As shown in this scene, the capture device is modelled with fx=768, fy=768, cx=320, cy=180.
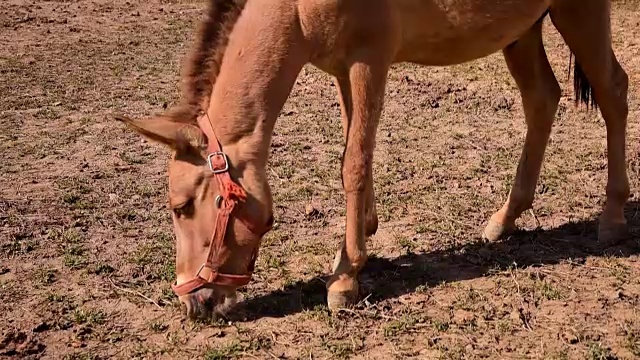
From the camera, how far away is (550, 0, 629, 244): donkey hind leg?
4.58 meters

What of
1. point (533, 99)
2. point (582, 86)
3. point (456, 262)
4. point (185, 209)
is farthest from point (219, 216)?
point (582, 86)

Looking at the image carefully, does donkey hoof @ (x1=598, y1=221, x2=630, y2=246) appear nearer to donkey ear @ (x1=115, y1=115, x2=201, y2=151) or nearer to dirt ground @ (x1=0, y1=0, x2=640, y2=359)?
dirt ground @ (x1=0, y1=0, x2=640, y2=359)

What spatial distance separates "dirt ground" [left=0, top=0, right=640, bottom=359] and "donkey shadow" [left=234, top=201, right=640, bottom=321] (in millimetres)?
16

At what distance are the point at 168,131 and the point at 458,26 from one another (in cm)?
182

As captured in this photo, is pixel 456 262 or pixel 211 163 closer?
pixel 211 163

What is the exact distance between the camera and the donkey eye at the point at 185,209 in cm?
365

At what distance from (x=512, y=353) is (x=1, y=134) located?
536cm

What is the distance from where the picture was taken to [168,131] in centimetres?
351

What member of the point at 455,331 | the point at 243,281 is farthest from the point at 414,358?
the point at 243,281

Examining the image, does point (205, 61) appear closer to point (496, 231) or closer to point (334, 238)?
point (334, 238)

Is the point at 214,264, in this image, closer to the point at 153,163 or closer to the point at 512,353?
the point at 512,353

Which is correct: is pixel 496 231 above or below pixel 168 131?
below

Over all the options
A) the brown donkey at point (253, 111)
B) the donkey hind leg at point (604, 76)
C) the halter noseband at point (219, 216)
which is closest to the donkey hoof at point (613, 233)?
the donkey hind leg at point (604, 76)

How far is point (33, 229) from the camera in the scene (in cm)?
511
